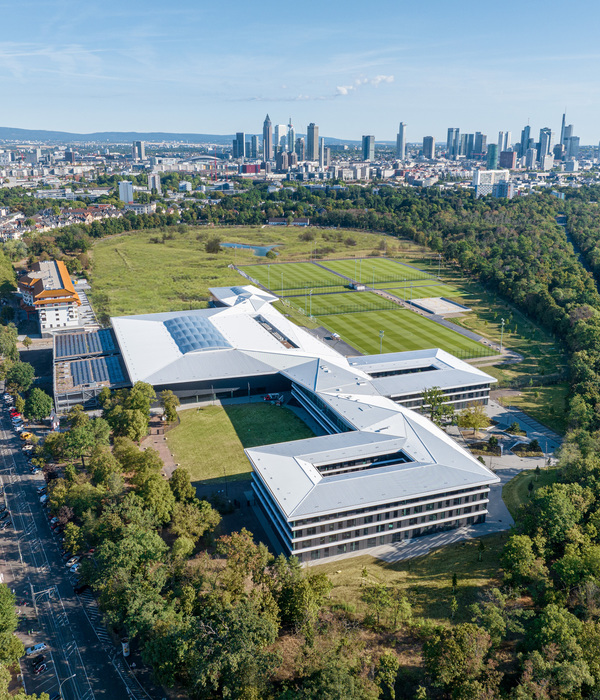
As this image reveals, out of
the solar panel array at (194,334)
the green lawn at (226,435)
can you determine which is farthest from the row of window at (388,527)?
the solar panel array at (194,334)

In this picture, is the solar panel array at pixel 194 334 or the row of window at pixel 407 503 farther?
the solar panel array at pixel 194 334

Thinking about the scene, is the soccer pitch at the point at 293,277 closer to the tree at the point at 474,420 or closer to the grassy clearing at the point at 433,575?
the tree at the point at 474,420

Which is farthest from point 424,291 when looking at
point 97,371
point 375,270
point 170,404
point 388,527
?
point 388,527

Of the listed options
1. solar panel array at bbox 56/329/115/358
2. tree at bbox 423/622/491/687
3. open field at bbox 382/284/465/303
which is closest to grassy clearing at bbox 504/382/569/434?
tree at bbox 423/622/491/687

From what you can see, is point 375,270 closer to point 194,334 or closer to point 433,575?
point 194,334

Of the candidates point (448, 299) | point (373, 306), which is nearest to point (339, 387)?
point (373, 306)

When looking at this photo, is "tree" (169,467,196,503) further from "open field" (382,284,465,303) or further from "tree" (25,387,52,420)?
"open field" (382,284,465,303)
